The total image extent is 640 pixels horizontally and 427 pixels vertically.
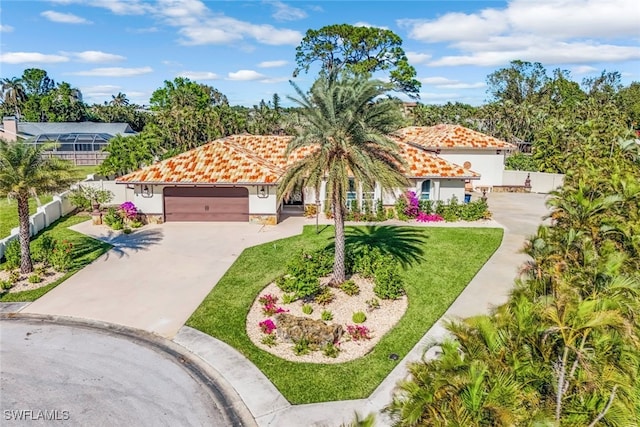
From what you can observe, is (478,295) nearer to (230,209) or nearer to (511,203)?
(230,209)

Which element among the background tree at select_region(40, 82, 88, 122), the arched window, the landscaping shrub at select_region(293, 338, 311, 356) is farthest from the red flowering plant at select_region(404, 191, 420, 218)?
the background tree at select_region(40, 82, 88, 122)

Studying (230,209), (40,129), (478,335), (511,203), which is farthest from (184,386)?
(40,129)

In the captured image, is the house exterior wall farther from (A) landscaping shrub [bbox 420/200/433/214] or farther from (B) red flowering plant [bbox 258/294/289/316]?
(B) red flowering plant [bbox 258/294/289/316]

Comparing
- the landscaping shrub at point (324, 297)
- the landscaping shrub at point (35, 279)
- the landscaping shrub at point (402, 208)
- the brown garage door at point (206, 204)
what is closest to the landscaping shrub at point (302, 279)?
the landscaping shrub at point (324, 297)

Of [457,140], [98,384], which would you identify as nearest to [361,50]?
[457,140]

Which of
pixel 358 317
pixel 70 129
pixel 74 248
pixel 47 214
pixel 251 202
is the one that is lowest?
pixel 358 317

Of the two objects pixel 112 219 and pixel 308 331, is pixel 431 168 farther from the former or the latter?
pixel 112 219

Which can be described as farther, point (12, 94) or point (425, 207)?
point (12, 94)
